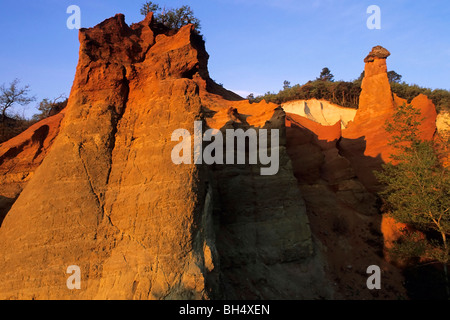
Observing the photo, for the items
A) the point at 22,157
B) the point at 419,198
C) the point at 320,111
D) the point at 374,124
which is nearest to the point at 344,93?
the point at 320,111

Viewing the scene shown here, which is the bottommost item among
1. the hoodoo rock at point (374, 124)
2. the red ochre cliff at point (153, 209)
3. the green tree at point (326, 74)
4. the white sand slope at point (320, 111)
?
the red ochre cliff at point (153, 209)

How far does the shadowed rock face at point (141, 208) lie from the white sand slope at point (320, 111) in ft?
83.9

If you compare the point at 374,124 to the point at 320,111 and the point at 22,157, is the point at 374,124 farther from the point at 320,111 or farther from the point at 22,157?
the point at 320,111

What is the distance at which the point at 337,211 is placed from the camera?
1452 cm

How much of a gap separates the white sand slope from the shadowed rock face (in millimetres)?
25570

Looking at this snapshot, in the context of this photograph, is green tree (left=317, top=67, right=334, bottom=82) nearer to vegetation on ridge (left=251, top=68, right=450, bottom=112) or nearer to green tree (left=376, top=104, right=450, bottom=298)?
vegetation on ridge (left=251, top=68, right=450, bottom=112)

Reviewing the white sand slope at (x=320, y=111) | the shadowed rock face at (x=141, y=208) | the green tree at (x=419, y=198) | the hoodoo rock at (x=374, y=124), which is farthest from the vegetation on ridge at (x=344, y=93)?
the shadowed rock face at (x=141, y=208)

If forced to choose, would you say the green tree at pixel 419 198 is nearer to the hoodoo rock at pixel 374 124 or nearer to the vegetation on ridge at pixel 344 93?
the hoodoo rock at pixel 374 124

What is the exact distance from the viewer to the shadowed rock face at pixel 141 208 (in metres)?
7.04

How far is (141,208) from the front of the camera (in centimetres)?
759

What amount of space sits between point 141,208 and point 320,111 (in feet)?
105

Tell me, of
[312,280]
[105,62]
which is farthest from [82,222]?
Result: [312,280]
